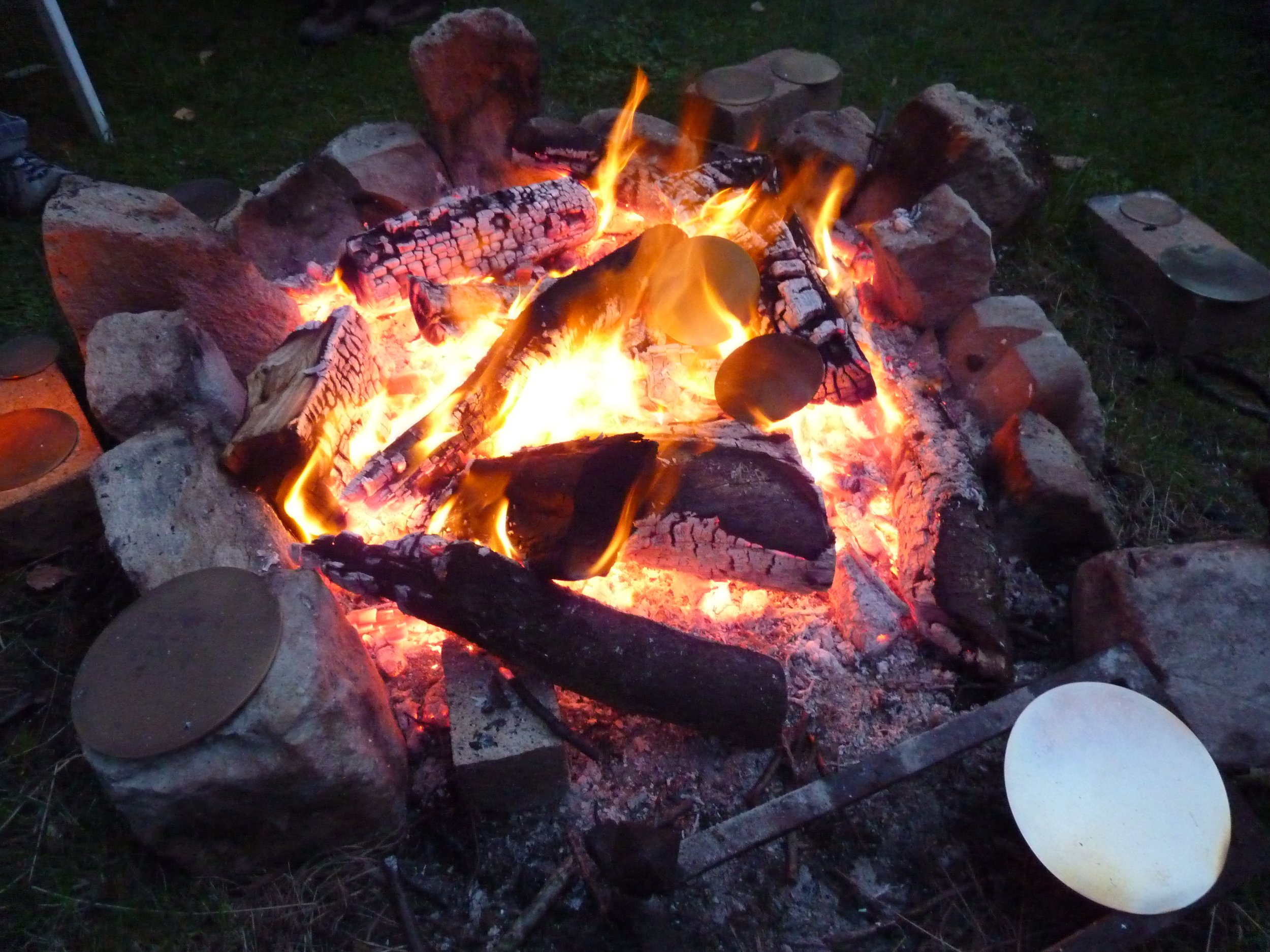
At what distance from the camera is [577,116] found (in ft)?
16.6

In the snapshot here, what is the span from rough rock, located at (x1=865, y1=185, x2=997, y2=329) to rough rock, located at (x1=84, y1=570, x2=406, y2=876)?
105 inches

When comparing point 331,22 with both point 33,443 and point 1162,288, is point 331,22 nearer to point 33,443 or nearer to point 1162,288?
point 33,443

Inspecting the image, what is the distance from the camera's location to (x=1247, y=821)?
79.7 inches

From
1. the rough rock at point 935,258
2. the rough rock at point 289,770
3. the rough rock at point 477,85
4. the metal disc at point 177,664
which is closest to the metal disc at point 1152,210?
the rough rock at point 935,258

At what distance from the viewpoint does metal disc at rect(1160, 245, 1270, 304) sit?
356 cm

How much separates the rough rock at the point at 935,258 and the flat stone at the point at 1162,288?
1036 millimetres

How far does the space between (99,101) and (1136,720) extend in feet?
21.2

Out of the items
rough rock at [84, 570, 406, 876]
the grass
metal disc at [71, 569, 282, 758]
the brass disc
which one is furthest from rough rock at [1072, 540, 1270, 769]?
the brass disc

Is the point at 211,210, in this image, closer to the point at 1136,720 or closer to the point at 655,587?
the point at 655,587

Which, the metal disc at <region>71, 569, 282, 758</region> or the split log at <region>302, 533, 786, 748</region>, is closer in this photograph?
the metal disc at <region>71, 569, 282, 758</region>

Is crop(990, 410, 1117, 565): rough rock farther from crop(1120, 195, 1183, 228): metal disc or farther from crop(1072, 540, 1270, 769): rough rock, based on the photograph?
crop(1120, 195, 1183, 228): metal disc

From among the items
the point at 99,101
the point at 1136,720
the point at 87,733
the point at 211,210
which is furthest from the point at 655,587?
the point at 99,101

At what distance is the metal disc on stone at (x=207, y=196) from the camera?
4043mm

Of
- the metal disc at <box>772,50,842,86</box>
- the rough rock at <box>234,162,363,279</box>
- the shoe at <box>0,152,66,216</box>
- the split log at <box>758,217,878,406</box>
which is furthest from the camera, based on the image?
the metal disc at <box>772,50,842,86</box>
